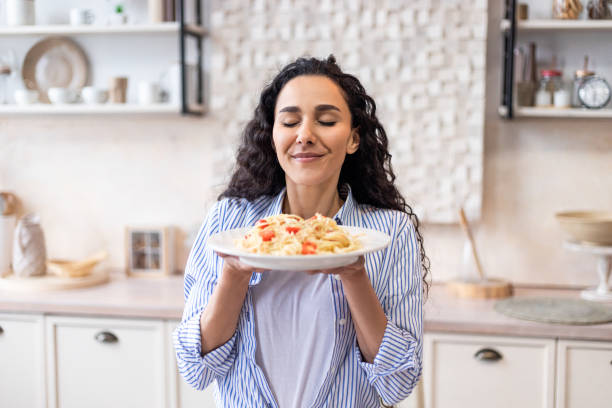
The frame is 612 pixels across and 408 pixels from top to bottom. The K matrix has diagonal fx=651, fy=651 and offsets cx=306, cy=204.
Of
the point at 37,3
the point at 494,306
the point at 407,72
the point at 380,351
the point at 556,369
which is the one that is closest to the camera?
the point at 380,351

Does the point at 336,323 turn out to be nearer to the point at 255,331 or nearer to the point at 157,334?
the point at 255,331

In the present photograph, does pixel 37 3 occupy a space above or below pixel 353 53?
above

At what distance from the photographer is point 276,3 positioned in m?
2.66

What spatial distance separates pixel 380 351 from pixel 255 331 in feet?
0.86

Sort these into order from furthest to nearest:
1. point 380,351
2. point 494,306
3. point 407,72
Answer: point 407,72 → point 494,306 → point 380,351

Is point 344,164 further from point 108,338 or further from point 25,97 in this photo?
point 25,97

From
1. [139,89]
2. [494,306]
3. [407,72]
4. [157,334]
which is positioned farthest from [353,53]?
[157,334]

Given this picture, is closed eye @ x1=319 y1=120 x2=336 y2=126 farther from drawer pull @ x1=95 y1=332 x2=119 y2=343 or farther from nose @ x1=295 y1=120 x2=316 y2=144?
drawer pull @ x1=95 y1=332 x2=119 y2=343

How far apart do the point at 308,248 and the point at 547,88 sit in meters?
1.69

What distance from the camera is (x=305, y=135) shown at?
1.27 m

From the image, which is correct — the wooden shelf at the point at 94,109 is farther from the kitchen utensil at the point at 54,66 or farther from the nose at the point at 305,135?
the nose at the point at 305,135

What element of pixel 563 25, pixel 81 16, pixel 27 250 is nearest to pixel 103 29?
pixel 81 16

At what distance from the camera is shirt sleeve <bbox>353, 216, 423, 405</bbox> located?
125 cm

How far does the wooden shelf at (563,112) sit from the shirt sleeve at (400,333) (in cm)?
126
